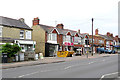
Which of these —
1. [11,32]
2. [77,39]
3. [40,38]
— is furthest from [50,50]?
[77,39]

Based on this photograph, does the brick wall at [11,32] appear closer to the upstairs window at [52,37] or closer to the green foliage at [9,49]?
the green foliage at [9,49]

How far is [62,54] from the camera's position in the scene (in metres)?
34.6

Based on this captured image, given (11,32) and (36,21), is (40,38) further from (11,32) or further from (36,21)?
(11,32)

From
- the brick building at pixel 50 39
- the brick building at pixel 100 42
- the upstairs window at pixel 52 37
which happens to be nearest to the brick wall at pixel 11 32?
the brick building at pixel 50 39

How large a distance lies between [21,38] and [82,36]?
24.3 m

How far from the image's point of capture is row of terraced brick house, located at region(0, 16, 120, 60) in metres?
28.2

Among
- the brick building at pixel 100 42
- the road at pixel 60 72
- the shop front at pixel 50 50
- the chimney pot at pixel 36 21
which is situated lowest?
the road at pixel 60 72

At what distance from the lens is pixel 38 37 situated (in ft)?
125

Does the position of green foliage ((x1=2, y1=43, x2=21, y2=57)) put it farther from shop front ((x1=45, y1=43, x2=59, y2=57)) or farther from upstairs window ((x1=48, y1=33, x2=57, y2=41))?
upstairs window ((x1=48, y1=33, x2=57, y2=41))

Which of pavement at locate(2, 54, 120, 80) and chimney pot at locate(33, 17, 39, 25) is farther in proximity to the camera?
chimney pot at locate(33, 17, 39, 25)

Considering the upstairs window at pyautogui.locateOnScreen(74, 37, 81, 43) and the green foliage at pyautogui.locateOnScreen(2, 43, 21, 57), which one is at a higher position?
the upstairs window at pyautogui.locateOnScreen(74, 37, 81, 43)

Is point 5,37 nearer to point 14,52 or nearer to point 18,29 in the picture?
point 18,29

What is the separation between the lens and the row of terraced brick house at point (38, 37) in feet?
92.5

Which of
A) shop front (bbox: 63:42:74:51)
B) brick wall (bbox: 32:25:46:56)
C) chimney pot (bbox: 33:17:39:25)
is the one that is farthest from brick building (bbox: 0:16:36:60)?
shop front (bbox: 63:42:74:51)
